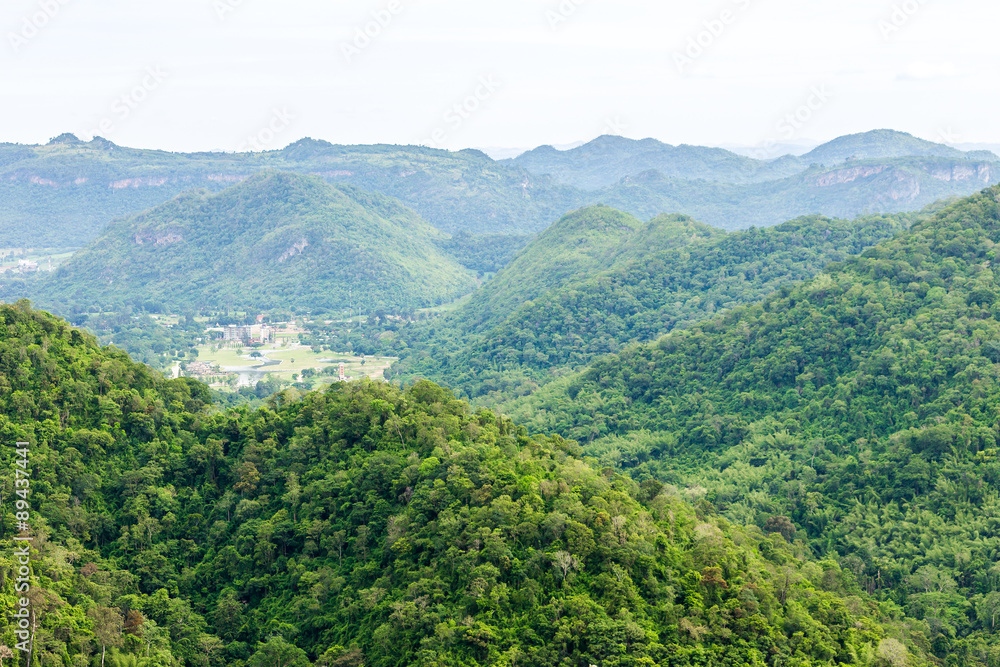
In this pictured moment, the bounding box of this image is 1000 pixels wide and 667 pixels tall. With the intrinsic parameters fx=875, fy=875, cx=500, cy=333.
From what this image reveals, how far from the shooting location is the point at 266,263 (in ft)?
598

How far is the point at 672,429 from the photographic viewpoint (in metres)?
62.1

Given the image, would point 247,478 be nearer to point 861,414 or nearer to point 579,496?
point 579,496

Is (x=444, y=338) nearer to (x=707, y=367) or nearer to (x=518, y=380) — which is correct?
(x=518, y=380)

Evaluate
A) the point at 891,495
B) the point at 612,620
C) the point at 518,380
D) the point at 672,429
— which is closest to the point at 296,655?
the point at 612,620

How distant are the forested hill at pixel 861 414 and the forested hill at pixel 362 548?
4.74 metres

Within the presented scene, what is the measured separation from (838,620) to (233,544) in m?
24.1

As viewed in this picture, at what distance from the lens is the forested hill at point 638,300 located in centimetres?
9419

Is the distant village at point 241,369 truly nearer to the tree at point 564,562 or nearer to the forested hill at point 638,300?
the forested hill at point 638,300

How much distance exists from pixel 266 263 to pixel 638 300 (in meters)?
104

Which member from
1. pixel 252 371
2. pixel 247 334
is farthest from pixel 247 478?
pixel 247 334

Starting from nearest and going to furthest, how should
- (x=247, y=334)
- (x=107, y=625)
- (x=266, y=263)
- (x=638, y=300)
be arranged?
(x=107, y=625) → (x=638, y=300) → (x=247, y=334) → (x=266, y=263)

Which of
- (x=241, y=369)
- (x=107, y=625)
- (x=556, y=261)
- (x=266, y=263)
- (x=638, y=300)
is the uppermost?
(x=556, y=261)

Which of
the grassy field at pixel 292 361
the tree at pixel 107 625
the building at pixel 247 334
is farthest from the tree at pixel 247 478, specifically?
the building at pixel 247 334

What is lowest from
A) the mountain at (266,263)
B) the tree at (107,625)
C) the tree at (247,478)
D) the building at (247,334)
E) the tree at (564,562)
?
the building at (247,334)
